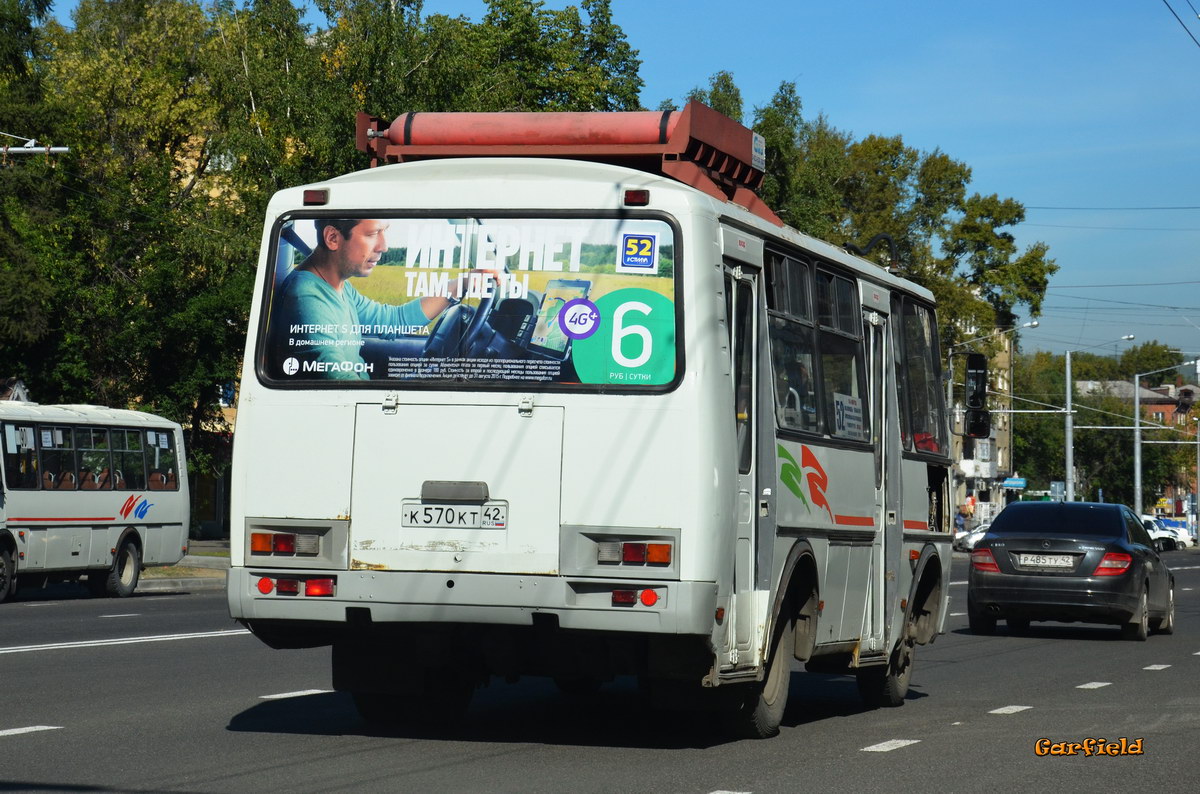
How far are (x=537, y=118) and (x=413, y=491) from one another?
233cm

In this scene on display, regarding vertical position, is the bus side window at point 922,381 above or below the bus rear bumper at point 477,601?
above

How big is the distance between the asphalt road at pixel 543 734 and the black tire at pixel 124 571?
1112 cm

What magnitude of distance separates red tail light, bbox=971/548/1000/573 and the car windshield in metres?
0.38

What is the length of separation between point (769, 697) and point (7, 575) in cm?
1739

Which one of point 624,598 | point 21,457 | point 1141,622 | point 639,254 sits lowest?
point 1141,622

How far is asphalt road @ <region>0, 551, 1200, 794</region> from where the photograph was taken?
27.2 ft

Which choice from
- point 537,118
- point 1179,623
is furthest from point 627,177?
point 1179,623

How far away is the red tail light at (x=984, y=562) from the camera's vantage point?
20609 millimetres

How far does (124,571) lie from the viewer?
92.1ft

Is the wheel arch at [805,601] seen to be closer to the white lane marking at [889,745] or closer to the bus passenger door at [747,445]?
the white lane marking at [889,745]

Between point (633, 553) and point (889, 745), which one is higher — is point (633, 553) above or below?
above

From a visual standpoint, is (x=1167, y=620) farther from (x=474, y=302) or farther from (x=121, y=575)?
(x=121, y=575)

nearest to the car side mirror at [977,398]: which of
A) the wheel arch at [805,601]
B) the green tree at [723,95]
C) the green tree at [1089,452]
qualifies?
the wheel arch at [805,601]

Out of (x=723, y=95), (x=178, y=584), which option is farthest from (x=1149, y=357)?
(x=178, y=584)
